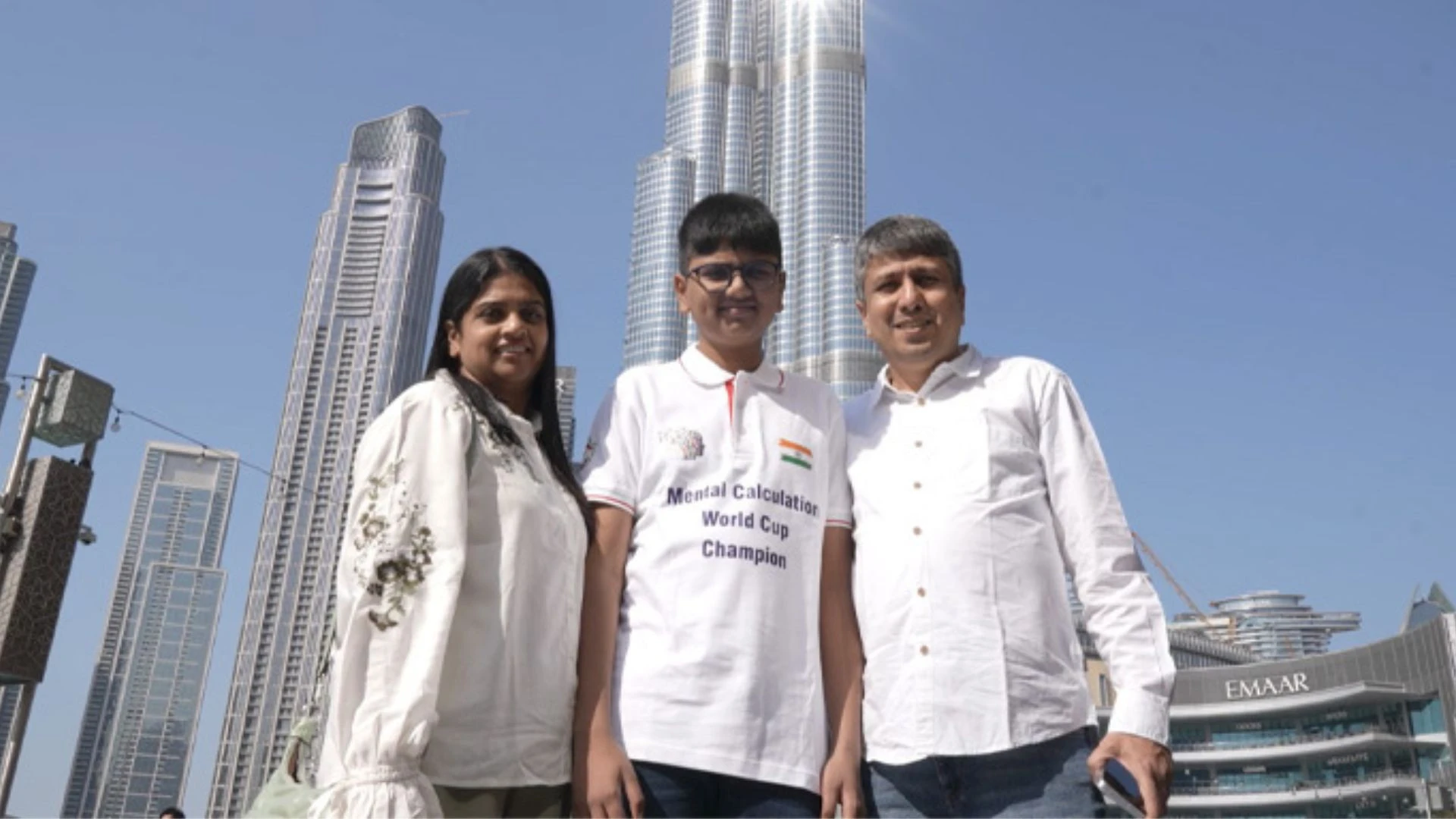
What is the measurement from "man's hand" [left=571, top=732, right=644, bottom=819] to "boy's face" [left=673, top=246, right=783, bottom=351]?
1152mm

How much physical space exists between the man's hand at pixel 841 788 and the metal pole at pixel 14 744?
1069 centimetres

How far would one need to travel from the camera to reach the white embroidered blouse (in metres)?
2.22

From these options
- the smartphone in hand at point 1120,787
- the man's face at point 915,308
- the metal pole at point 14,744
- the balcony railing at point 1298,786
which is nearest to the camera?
the smartphone in hand at point 1120,787

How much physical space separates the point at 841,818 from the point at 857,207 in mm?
106513

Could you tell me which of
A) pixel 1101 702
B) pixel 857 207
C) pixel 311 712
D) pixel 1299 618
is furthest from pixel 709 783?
pixel 1299 618

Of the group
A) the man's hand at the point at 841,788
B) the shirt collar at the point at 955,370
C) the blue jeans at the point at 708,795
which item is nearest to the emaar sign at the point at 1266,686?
the shirt collar at the point at 955,370

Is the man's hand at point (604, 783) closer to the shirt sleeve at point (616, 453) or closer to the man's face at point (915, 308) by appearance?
the shirt sleeve at point (616, 453)

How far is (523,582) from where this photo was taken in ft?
8.35

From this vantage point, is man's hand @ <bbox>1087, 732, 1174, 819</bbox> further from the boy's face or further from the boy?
the boy's face

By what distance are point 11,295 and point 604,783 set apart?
209215mm

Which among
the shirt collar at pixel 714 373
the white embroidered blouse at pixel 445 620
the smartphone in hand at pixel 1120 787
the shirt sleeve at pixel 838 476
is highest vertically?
the shirt collar at pixel 714 373

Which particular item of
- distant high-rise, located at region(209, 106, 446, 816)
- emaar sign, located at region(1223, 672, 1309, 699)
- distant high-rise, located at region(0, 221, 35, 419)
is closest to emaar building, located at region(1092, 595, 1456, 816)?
emaar sign, located at region(1223, 672, 1309, 699)

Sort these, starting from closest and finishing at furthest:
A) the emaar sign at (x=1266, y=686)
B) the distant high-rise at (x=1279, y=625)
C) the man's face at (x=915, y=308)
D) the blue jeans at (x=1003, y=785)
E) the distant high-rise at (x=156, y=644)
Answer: the blue jeans at (x=1003, y=785)
the man's face at (x=915, y=308)
the emaar sign at (x=1266, y=686)
the distant high-rise at (x=156, y=644)
the distant high-rise at (x=1279, y=625)

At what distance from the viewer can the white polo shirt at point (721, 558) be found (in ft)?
8.16
